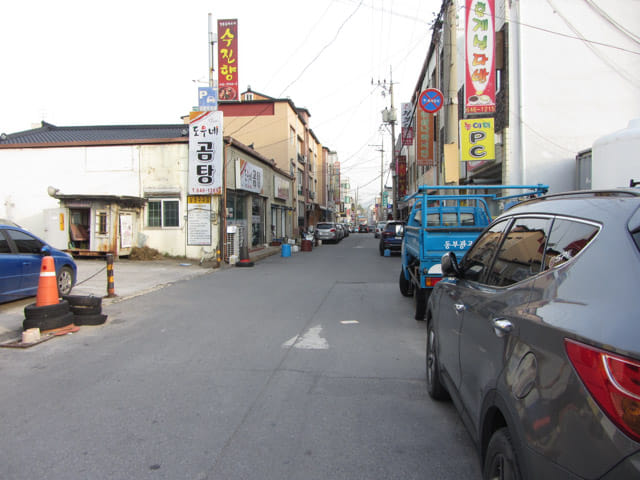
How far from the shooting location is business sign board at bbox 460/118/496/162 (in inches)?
534

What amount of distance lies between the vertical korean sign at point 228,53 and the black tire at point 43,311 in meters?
15.4

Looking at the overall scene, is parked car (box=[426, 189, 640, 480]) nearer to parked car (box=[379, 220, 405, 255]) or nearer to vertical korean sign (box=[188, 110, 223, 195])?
vertical korean sign (box=[188, 110, 223, 195])

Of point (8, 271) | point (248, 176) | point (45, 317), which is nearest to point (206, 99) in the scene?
point (248, 176)

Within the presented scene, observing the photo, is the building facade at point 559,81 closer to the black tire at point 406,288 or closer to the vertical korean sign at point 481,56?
the vertical korean sign at point 481,56

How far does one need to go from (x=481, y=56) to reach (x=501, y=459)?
1365 cm

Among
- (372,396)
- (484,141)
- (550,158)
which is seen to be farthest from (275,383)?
(550,158)

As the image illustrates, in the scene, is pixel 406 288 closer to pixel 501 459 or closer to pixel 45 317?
pixel 45 317

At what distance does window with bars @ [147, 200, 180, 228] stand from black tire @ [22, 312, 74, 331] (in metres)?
11.9

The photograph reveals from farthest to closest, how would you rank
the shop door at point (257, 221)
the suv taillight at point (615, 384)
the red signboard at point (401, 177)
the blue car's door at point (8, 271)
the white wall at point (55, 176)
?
the red signboard at point (401, 177) → the shop door at point (257, 221) → the white wall at point (55, 176) → the blue car's door at point (8, 271) → the suv taillight at point (615, 384)

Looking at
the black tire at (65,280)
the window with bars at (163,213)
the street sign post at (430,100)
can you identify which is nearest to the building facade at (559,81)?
the street sign post at (430,100)

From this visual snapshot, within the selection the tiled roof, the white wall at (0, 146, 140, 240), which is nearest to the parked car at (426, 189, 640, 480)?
the white wall at (0, 146, 140, 240)

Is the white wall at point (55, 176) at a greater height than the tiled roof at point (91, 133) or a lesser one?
lesser

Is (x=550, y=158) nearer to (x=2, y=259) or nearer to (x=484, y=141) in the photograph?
(x=484, y=141)

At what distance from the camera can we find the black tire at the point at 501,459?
201cm
